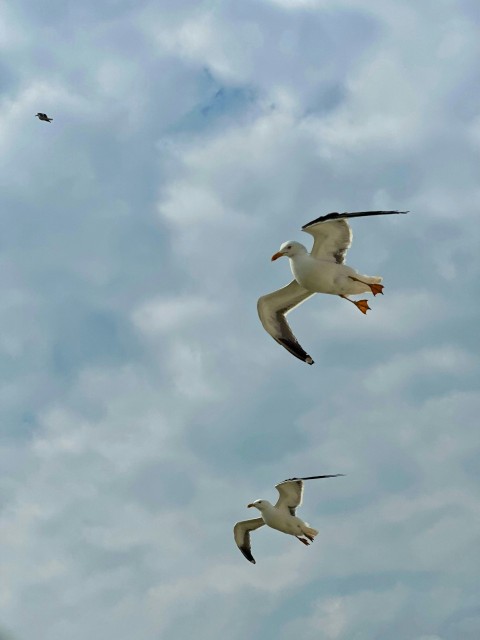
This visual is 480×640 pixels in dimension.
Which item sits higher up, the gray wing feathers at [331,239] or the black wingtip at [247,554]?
the gray wing feathers at [331,239]

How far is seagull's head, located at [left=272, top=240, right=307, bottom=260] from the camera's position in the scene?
34.4 metres

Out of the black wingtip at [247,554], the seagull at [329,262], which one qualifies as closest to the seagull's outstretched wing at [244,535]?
the black wingtip at [247,554]

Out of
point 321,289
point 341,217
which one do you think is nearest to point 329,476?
point 321,289

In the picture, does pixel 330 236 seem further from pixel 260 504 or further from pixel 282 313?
pixel 260 504

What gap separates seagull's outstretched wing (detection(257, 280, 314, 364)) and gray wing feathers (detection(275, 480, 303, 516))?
8787mm

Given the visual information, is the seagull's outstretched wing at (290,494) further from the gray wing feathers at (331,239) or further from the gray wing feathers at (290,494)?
the gray wing feathers at (331,239)

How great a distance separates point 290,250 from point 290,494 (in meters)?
14.5

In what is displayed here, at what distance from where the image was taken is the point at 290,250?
113 ft

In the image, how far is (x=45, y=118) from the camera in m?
49.7

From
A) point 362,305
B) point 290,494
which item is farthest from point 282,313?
point 290,494

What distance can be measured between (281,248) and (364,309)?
350cm

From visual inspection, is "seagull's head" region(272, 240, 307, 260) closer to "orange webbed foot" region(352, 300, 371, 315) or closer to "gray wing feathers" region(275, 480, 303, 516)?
"orange webbed foot" region(352, 300, 371, 315)

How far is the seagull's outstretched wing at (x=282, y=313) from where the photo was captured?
37531 mm

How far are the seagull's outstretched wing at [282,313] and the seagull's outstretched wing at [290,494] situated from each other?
8702 mm
